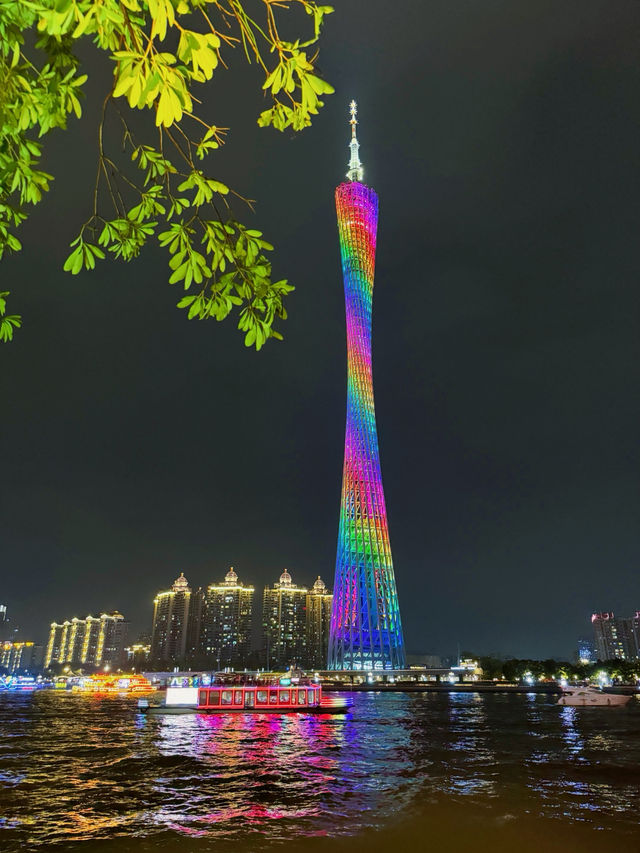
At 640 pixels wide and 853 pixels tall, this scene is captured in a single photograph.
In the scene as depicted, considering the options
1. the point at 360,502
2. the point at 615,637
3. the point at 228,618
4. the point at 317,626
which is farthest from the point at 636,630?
the point at 360,502

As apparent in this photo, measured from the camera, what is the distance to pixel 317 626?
152 meters

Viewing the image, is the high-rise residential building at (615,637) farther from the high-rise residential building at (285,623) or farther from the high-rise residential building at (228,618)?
the high-rise residential building at (228,618)

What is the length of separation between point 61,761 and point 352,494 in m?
43.7

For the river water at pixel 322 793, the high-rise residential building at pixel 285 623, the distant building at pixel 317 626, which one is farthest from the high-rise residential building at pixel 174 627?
the river water at pixel 322 793

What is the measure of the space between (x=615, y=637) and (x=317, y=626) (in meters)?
89.6

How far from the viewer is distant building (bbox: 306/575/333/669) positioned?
14862 centimetres

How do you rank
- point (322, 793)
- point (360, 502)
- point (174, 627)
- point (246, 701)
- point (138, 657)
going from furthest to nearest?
1. point (138, 657)
2. point (174, 627)
3. point (360, 502)
4. point (246, 701)
5. point (322, 793)

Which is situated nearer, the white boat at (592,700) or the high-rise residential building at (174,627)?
the white boat at (592,700)

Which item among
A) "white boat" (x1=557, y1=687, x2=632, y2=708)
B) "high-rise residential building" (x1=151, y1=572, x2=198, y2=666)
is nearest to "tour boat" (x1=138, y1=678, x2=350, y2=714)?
"white boat" (x1=557, y1=687, x2=632, y2=708)

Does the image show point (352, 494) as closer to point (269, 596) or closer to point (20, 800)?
point (20, 800)

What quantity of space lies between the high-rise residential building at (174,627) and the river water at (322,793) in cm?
13592

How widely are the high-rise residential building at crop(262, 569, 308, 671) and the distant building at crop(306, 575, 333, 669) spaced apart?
117 cm

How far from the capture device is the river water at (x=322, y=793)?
8.94 metres

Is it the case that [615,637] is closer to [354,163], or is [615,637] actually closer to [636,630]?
[636,630]
